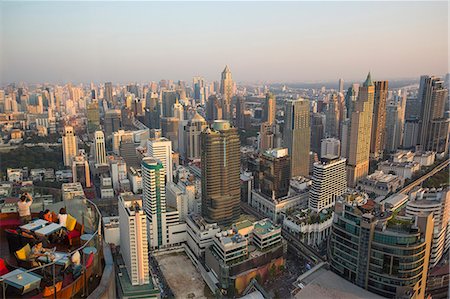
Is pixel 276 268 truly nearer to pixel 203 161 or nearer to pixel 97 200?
pixel 203 161

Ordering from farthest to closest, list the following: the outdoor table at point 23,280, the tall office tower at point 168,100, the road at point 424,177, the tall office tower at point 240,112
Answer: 1. the tall office tower at point 240,112
2. the tall office tower at point 168,100
3. the road at point 424,177
4. the outdoor table at point 23,280

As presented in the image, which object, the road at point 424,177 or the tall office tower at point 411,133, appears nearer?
the road at point 424,177

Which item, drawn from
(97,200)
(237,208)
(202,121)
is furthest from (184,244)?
(202,121)

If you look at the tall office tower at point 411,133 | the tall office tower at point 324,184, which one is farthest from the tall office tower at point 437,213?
the tall office tower at point 411,133

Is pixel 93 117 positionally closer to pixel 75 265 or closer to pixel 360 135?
pixel 360 135

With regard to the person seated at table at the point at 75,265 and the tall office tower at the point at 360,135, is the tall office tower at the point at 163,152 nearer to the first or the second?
the tall office tower at the point at 360,135

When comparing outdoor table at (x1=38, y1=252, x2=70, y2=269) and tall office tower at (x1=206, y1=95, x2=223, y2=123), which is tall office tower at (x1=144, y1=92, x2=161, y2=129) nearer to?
tall office tower at (x1=206, y1=95, x2=223, y2=123)
